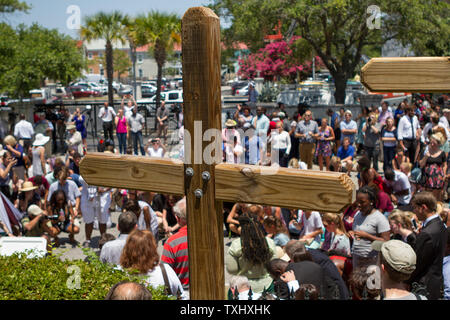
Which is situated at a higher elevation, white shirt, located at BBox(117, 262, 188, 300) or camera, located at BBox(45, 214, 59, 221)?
white shirt, located at BBox(117, 262, 188, 300)

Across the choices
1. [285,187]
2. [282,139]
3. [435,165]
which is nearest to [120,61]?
[282,139]

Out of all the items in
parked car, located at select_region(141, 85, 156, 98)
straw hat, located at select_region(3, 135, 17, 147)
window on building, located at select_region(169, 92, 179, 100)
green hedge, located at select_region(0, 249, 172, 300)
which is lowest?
green hedge, located at select_region(0, 249, 172, 300)

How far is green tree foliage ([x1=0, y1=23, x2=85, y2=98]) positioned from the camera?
1786 cm

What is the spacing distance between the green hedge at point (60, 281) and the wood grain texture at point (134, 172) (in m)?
0.65

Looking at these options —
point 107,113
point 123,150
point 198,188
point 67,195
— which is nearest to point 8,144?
point 67,195

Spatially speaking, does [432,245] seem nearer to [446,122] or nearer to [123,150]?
[446,122]

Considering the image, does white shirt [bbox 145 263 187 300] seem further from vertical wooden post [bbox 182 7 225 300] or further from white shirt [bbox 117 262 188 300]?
vertical wooden post [bbox 182 7 225 300]

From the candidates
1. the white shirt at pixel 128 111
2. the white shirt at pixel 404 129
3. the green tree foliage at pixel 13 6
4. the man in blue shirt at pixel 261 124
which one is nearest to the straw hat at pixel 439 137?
the white shirt at pixel 404 129

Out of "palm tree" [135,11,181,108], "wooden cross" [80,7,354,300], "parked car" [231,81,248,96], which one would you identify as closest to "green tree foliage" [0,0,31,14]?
"palm tree" [135,11,181,108]

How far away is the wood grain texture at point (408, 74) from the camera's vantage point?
2.04m

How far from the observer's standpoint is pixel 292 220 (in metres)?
7.34

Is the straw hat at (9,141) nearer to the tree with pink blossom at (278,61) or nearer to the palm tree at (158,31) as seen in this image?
the palm tree at (158,31)

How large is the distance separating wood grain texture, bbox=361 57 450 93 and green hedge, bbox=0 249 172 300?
5.31 feet

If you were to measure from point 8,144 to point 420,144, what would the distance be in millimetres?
8480
